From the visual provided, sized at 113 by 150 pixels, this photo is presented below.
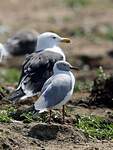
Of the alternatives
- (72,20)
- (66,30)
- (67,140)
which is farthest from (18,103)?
(72,20)

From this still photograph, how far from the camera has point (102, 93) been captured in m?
11.2

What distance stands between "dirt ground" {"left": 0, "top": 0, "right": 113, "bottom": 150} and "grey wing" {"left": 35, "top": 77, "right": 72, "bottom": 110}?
321 millimetres

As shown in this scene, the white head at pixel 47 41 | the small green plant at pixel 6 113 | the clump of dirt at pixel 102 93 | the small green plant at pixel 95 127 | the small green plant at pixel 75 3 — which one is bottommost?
the small green plant at pixel 75 3

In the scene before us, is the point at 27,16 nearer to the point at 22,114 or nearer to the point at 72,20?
the point at 72,20

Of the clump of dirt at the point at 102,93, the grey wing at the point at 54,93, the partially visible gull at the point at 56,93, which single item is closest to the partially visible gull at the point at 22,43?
the clump of dirt at the point at 102,93

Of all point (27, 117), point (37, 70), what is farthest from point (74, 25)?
point (27, 117)

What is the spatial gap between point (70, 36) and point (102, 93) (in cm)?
940

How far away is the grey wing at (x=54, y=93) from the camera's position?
887cm

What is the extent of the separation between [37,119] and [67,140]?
0.79 m

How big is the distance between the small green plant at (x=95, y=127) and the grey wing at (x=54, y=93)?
1.82 feet

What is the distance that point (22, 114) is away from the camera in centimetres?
968

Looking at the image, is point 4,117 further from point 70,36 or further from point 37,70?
point 70,36

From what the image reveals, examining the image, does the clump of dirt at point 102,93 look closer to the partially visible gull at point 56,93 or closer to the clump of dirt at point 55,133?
the partially visible gull at point 56,93

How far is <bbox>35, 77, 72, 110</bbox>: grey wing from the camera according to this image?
8.87m
